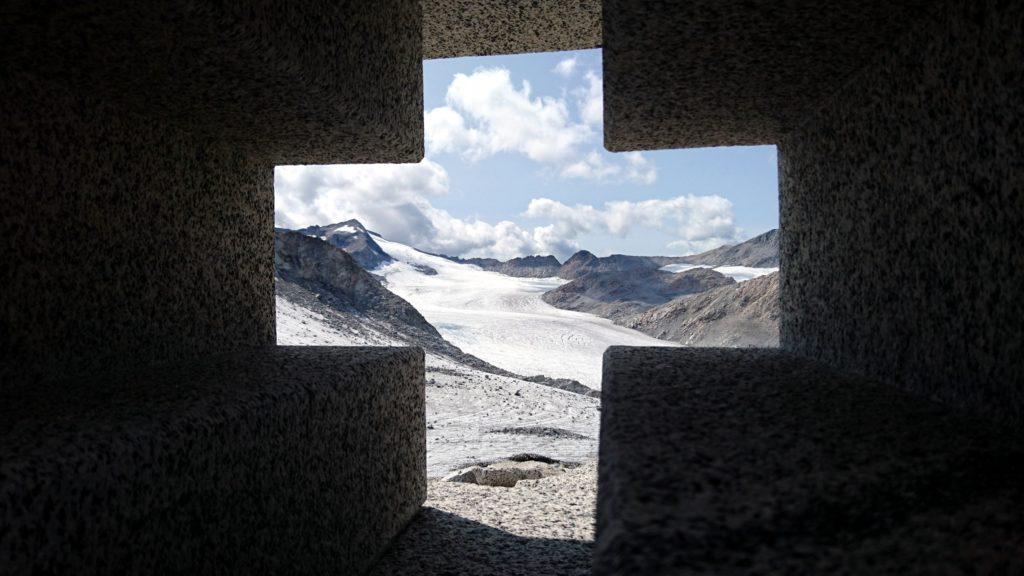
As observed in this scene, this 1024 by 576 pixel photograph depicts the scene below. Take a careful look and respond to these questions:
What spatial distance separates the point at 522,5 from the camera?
142 inches

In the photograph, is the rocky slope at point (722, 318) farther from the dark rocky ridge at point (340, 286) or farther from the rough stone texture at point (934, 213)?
the rough stone texture at point (934, 213)

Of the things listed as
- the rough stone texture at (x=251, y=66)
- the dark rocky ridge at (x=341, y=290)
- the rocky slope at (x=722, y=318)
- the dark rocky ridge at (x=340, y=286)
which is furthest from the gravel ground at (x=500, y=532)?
the rocky slope at (x=722, y=318)

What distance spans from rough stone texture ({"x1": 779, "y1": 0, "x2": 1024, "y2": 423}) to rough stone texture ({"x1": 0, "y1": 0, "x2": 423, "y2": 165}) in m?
1.80

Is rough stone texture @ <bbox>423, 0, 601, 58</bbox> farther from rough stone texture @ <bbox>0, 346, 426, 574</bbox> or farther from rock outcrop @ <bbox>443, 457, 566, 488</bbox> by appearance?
rock outcrop @ <bbox>443, 457, 566, 488</bbox>

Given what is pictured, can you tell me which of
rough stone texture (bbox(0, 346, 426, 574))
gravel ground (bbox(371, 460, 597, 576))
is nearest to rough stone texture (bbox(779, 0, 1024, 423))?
gravel ground (bbox(371, 460, 597, 576))

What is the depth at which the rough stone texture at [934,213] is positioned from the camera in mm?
1400

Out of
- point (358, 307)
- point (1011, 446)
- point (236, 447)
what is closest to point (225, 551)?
point (236, 447)

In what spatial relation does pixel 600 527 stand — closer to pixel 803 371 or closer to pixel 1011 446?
pixel 1011 446

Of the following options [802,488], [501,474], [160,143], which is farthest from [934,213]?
[501,474]

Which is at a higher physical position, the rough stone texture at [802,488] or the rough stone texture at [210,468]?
the rough stone texture at [802,488]

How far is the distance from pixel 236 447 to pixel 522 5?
9.17 ft

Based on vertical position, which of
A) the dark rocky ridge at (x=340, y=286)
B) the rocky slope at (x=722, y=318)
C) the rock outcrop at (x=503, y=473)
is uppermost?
the dark rocky ridge at (x=340, y=286)

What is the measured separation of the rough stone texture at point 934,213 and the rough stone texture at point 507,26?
5.62ft

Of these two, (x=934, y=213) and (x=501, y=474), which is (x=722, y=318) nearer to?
(x=501, y=474)
